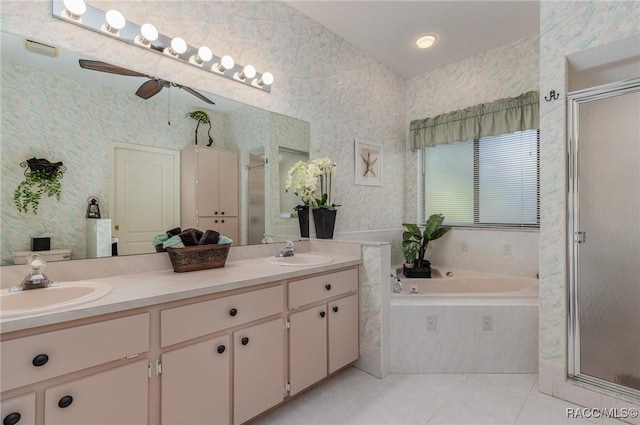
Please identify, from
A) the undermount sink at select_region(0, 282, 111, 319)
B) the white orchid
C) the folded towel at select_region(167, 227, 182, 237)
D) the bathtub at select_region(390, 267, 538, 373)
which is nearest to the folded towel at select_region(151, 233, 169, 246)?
the folded towel at select_region(167, 227, 182, 237)

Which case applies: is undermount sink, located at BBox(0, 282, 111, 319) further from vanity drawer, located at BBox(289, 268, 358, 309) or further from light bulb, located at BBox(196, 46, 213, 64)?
light bulb, located at BBox(196, 46, 213, 64)

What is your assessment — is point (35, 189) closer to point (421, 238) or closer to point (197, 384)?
point (197, 384)

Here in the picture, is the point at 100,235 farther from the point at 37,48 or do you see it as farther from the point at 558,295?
the point at 558,295

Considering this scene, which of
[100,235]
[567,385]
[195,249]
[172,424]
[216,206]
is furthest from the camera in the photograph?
[216,206]

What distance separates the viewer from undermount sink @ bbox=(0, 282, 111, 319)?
112 cm

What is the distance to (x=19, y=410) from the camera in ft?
3.15

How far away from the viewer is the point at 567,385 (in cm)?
186

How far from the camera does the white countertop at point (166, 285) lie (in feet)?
3.30

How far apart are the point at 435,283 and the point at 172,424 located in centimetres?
253

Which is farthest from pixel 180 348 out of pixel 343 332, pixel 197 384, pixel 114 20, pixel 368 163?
pixel 368 163

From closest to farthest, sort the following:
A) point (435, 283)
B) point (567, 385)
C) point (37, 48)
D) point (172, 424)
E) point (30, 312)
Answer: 1. point (30, 312)
2. point (172, 424)
3. point (37, 48)
4. point (567, 385)
5. point (435, 283)

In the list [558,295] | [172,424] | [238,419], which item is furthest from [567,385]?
[172,424]

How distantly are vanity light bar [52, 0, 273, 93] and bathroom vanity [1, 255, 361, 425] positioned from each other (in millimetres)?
1270

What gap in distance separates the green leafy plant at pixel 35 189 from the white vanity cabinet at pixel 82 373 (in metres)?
0.69
